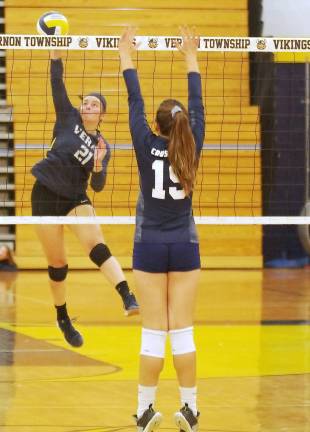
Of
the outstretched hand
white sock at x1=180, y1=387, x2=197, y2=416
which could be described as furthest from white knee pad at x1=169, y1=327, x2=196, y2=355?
the outstretched hand

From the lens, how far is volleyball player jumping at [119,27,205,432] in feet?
20.3

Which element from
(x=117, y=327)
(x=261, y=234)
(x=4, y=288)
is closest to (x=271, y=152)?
(x=261, y=234)

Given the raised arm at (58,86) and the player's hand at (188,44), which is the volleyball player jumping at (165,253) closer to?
the player's hand at (188,44)

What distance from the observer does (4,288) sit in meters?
14.0

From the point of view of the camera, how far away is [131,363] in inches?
353

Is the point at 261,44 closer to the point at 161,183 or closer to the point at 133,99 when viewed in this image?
the point at 133,99

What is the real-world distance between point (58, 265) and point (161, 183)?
3.04m

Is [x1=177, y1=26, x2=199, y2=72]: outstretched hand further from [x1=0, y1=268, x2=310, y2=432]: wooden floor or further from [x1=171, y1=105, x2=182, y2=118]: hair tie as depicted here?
[x1=0, y1=268, x2=310, y2=432]: wooden floor

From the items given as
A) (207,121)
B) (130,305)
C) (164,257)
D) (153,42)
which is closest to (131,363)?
(130,305)

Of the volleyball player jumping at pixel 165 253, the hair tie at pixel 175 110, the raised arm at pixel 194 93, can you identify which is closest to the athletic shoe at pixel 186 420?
the volleyball player jumping at pixel 165 253

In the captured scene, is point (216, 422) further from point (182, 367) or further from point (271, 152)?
point (271, 152)

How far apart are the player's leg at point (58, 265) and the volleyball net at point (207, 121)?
6669 millimetres

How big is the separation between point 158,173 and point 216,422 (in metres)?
1.65

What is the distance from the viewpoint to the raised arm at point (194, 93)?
637 cm
